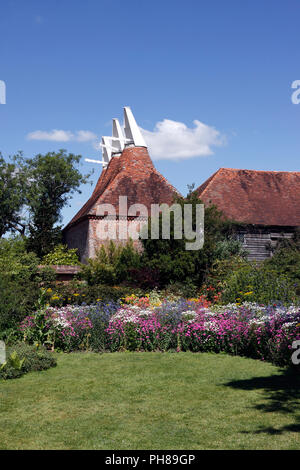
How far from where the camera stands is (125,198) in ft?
83.3

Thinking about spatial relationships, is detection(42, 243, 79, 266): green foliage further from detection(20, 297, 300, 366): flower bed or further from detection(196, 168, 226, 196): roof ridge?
detection(20, 297, 300, 366): flower bed

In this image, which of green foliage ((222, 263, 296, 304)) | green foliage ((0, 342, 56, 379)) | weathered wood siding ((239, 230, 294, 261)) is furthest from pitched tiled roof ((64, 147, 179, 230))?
green foliage ((0, 342, 56, 379))

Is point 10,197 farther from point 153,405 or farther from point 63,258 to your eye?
point 153,405

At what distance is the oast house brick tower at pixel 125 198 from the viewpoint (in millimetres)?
24984

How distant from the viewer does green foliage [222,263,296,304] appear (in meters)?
13.7

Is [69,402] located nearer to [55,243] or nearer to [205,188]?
[205,188]

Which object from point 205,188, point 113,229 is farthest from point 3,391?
point 205,188

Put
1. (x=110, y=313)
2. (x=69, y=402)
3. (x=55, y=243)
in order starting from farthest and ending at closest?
(x=55, y=243) → (x=110, y=313) → (x=69, y=402)

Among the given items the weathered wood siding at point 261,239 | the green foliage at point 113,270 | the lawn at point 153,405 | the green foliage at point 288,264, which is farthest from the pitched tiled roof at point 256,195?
the lawn at point 153,405

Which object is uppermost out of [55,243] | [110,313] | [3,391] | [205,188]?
[205,188]

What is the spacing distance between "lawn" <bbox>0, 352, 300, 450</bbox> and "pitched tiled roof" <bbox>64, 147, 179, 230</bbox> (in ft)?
49.5

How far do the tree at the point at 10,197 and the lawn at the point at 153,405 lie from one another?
26176 millimetres

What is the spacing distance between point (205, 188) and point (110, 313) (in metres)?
15.6

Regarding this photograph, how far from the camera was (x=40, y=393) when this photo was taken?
8.30 meters
